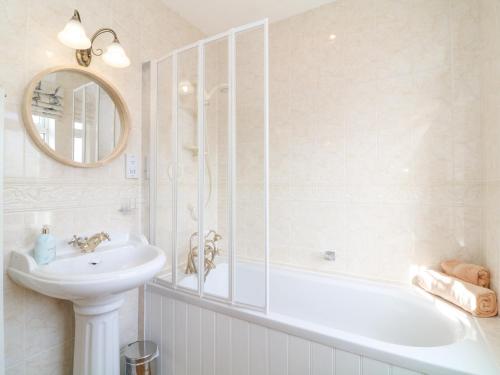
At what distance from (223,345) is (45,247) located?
99 cm

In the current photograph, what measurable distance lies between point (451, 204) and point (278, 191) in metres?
1.14

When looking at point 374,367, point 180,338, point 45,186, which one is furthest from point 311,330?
point 45,186

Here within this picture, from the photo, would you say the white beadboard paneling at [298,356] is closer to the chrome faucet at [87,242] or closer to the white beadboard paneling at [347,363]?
the white beadboard paneling at [347,363]

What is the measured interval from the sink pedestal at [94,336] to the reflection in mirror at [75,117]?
76 centimetres

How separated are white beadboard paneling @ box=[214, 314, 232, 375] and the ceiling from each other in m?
2.13

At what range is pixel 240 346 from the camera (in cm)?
127

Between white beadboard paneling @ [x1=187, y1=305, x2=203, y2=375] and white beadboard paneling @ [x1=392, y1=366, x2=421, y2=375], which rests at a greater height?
white beadboard paneling @ [x1=392, y1=366, x2=421, y2=375]

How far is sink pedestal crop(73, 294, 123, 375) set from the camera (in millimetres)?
1174

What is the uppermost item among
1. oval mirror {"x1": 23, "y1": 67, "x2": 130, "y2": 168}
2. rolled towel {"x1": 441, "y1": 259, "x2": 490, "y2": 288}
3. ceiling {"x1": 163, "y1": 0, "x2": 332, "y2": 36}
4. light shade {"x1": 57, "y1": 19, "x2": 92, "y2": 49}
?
ceiling {"x1": 163, "y1": 0, "x2": 332, "y2": 36}

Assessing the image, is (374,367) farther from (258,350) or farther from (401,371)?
(258,350)

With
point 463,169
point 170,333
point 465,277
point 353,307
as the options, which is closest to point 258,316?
point 170,333

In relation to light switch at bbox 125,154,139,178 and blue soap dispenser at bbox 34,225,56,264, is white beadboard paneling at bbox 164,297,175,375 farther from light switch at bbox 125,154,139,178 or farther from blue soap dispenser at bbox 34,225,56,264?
light switch at bbox 125,154,139,178

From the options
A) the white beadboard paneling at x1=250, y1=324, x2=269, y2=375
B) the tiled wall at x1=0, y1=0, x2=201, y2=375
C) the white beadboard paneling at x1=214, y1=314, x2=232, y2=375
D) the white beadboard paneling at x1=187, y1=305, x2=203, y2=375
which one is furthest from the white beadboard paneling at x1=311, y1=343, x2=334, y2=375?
the tiled wall at x1=0, y1=0, x2=201, y2=375

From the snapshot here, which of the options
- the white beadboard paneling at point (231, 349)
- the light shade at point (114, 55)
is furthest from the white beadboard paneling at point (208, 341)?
the light shade at point (114, 55)
